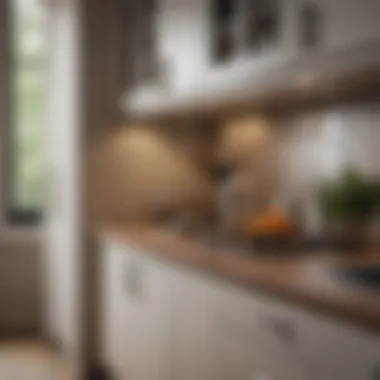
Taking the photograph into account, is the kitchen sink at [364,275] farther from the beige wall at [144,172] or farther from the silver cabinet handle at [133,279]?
the beige wall at [144,172]

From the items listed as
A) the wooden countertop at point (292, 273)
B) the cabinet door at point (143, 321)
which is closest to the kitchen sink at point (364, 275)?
the wooden countertop at point (292, 273)

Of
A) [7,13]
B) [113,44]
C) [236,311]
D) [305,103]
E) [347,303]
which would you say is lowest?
[236,311]

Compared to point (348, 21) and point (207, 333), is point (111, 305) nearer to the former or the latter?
point (207, 333)

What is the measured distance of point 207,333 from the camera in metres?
2.67

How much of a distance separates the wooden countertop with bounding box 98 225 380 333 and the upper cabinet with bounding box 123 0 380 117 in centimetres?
55

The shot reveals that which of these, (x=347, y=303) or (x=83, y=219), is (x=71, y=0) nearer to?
(x=83, y=219)

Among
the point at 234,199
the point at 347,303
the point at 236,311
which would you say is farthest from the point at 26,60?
the point at 347,303

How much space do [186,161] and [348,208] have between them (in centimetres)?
143

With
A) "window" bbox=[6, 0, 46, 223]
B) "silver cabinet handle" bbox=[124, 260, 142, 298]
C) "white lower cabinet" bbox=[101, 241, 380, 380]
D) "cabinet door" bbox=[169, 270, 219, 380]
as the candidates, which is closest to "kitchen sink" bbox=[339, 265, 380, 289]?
"white lower cabinet" bbox=[101, 241, 380, 380]

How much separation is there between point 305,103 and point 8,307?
2.69 m

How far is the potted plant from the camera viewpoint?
9.41 feet

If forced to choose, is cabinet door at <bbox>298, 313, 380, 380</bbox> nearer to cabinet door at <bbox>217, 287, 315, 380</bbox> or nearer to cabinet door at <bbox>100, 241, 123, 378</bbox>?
cabinet door at <bbox>217, 287, 315, 380</bbox>

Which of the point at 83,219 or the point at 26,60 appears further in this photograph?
the point at 26,60

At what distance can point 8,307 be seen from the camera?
5.29 meters
